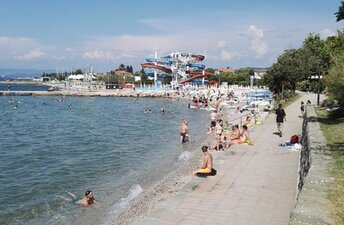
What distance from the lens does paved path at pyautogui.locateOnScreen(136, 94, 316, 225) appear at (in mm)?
8031

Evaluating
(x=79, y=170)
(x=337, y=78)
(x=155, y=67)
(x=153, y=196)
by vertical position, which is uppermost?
(x=155, y=67)

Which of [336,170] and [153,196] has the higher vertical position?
[336,170]

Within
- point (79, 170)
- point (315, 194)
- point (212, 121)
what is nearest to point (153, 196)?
point (315, 194)

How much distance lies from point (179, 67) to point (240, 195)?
304ft

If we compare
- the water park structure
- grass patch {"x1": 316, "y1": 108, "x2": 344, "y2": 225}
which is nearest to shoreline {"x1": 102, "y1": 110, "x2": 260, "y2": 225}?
grass patch {"x1": 316, "y1": 108, "x2": 344, "y2": 225}

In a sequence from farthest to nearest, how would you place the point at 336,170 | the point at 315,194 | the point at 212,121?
the point at 212,121, the point at 336,170, the point at 315,194

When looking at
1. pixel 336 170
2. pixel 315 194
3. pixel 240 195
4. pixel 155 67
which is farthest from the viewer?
pixel 155 67

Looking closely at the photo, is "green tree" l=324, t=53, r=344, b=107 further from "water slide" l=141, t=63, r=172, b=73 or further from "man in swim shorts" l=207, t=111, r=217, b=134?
"water slide" l=141, t=63, r=172, b=73

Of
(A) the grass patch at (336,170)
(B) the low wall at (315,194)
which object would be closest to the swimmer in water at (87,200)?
(B) the low wall at (315,194)

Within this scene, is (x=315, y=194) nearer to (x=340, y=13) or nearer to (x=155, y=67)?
(x=340, y=13)

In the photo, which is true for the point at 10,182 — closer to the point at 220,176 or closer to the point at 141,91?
the point at 220,176

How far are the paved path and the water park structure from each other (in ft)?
277

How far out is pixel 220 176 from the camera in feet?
38.3

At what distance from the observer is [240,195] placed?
9.70 m
